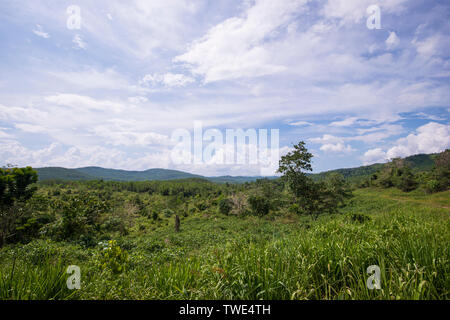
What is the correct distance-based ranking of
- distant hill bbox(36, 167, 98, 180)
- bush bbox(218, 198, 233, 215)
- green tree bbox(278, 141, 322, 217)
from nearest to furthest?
green tree bbox(278, 141, 322, 217) → bush bbox(218, 198, 233, 215) → distant hill bbox(36, 167, 98, 180)

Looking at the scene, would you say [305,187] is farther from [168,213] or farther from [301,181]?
[168,213]

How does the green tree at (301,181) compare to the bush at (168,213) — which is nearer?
the green tree at (301,181)

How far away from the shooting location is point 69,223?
15.9 m

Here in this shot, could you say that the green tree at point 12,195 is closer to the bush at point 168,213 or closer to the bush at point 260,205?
the bush at point 260,205

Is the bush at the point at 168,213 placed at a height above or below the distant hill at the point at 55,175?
below

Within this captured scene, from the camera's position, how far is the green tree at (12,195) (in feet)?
48.6

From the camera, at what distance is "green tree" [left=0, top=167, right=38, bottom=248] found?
1482 centimetres

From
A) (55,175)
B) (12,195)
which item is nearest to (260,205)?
(12,195)

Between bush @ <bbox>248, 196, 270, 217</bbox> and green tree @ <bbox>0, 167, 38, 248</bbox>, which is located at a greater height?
green tree @ <bbox>0, 167, 38, 248</bbox>

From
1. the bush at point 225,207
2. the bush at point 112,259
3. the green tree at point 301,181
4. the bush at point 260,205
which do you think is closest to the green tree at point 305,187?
the green tree at point 301,181

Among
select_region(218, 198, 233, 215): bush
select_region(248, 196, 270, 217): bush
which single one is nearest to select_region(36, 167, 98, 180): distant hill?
select_region(218, 198, 233, 215): bush

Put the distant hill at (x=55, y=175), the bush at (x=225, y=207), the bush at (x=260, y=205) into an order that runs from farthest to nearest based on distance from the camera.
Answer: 1. the distant hill at (x=55, y=175)
2. the bush at (x=225, y=207)
3. the bush at (x=260, y=205)

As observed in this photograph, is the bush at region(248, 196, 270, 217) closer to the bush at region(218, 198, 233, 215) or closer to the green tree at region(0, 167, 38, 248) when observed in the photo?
the bush at region(218, 198, 233, 215)

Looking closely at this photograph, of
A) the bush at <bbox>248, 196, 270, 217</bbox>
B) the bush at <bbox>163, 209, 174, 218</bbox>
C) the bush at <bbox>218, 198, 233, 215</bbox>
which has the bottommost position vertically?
the bush at <bbox>163, 209, 174, 218</bbox>
